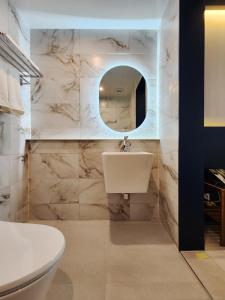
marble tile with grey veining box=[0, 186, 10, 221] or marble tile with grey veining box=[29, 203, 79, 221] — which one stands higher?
marble tile with grey veining box=[0, 186, 10, 221]

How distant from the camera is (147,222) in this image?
2100 millimetres

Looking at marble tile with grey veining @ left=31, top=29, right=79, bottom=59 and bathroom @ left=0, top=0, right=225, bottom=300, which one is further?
marble tile with grey veining @ left=31, top=29, right=79, bottom=59

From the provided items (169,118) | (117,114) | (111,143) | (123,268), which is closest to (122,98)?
(117,114)

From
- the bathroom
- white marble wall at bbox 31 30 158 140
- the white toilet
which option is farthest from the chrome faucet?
the white toilet

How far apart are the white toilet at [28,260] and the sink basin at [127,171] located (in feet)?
2.88

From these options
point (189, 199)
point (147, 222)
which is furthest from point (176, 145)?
point (147, 222)

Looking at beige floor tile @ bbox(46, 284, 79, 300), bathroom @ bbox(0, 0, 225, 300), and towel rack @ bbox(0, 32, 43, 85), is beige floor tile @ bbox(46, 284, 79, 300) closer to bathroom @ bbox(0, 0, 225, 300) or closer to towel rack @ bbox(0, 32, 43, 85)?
bathroom @ bbox(0, 0, 225, 300)

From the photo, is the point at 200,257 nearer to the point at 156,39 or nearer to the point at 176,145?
the point at 176,145

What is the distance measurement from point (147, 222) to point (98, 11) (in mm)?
1985

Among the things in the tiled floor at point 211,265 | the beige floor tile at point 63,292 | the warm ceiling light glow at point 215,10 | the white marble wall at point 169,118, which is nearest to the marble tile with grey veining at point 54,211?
the white marble wall at point 169,118

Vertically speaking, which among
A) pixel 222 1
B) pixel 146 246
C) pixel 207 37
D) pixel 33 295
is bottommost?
pixel 146 246

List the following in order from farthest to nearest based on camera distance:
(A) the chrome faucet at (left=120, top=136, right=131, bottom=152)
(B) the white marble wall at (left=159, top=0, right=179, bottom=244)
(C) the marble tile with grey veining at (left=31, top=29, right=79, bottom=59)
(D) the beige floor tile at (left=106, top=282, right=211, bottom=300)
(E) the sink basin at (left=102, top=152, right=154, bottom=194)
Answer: (C) the marble tile with grey veining at (left=31, top=29, right=79, bottom=59)
(A) the chrome faucet at (left=120, top=136, right=131, bottom=152)
(E) the sink basin at (left=102, top=152, right=154, bottom=194)
(B) the white marble wall at (left=159, top=0, right=179, bottom=244)
(D) the beige floor tile at (left=106, top=282, right=211, bottom=300)

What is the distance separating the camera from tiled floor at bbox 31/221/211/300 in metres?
1.09

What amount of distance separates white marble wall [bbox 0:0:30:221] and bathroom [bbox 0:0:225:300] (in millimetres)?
13
